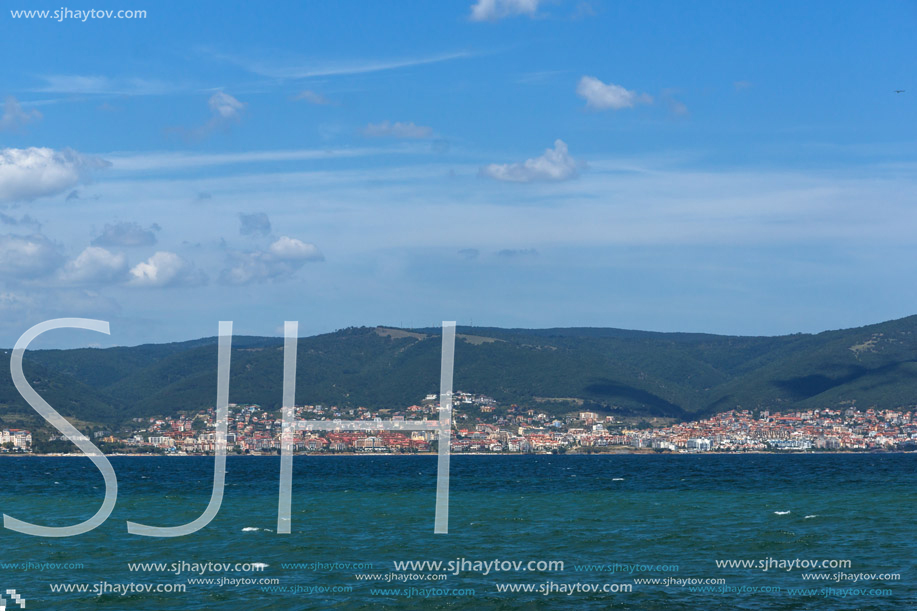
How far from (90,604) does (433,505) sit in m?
37.6

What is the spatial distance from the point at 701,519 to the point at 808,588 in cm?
2225

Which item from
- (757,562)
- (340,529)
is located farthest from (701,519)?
(340,529)

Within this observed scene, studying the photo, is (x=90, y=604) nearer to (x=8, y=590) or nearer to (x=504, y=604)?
(x=8, y=590)

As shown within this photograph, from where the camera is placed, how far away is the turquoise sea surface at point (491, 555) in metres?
34.0

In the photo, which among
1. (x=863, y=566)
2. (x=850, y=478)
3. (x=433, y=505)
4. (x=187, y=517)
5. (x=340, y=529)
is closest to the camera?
(x=863, y=566)

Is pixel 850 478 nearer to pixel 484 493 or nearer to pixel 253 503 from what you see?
pixel 484 493

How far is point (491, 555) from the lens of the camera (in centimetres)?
4272

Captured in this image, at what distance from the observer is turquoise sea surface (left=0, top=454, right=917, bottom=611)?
33969mm

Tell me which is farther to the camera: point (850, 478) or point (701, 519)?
point (850, 478)

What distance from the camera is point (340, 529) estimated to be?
Result: 53.3m

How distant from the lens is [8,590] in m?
35.9

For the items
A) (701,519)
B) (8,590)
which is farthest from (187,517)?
(701,519)

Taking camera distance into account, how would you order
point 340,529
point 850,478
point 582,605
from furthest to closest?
1. point 850,478
2. point 340,529
3. point 582,605

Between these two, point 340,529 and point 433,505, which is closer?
point 340,529
